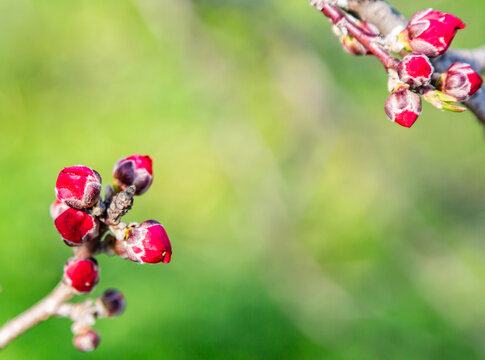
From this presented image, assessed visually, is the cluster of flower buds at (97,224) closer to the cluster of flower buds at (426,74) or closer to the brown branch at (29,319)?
the brown branch at (29,319)

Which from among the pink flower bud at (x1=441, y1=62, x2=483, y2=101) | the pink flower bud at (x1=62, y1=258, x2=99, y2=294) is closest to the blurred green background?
the pink flower bud at (x1=441, y1=62, x2=483, y2=101)

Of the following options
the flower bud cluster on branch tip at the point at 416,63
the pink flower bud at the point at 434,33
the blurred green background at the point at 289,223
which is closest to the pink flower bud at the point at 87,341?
the flower bud cluster on branch tip at the point at 416,63

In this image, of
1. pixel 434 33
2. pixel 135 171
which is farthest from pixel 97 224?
pixel 434 33

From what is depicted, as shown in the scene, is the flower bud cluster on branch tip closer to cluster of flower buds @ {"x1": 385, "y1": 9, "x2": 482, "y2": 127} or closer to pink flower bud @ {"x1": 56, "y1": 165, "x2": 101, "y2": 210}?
cluster of flower buds @ {"x1": 385, "y1": 9, "x2": 482, "y2": 127}

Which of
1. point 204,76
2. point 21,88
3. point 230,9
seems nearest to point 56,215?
point 230,9

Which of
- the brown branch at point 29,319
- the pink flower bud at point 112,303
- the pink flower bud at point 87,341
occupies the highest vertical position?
the brown branch at point 29,319

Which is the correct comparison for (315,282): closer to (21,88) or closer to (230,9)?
(230,9)
